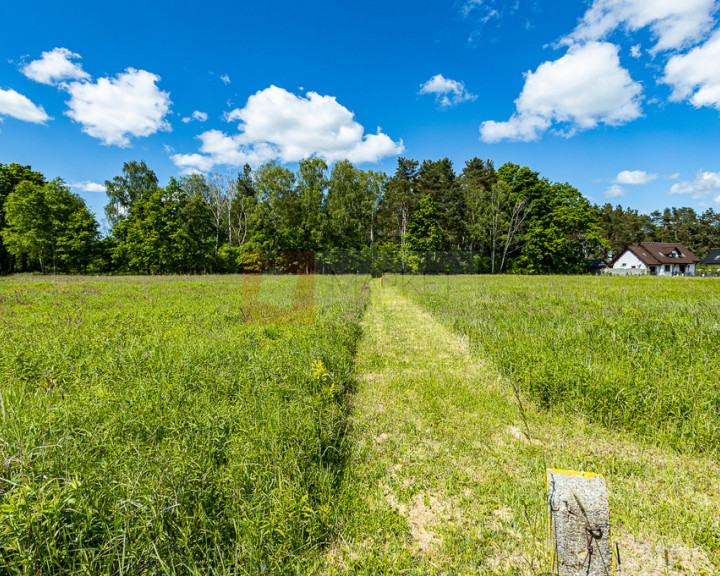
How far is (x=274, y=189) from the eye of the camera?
140ft

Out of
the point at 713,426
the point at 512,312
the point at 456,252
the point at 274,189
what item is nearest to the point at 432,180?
the point at 456,252

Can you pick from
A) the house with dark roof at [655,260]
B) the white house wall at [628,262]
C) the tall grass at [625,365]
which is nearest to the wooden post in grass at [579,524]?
the tall grass at [625,365]

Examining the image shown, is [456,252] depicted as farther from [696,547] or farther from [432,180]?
[696,547]

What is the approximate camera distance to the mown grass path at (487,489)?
91.4 inches

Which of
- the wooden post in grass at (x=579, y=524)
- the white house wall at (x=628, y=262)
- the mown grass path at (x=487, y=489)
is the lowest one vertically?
the mown grass path at (x=487, y=489)

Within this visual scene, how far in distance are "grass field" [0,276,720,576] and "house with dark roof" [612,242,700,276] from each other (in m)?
66.7

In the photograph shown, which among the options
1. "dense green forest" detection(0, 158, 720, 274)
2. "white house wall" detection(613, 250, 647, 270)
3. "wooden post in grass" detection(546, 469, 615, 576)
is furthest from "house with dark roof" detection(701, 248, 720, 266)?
"wooden post in grass" detection(546, 469, 615, 576)

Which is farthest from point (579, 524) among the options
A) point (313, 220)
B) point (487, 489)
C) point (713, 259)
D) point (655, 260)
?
point (713, 259)

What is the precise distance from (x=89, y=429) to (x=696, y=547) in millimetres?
5310

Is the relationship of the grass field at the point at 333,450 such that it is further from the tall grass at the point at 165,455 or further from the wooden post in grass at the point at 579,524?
the wooden post in grass at the point at 579,524

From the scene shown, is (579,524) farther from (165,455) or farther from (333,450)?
(165,455)

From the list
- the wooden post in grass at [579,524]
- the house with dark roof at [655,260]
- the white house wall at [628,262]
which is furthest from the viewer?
the white house wall at [628,262]

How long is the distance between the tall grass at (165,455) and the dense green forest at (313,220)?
38.2 m

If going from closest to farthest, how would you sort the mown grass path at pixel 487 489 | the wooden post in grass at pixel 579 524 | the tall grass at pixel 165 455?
the wooden post in grass at pixel 579 524
the tall grass at pixel 165 455
the mown grass path at pixel 487 489
